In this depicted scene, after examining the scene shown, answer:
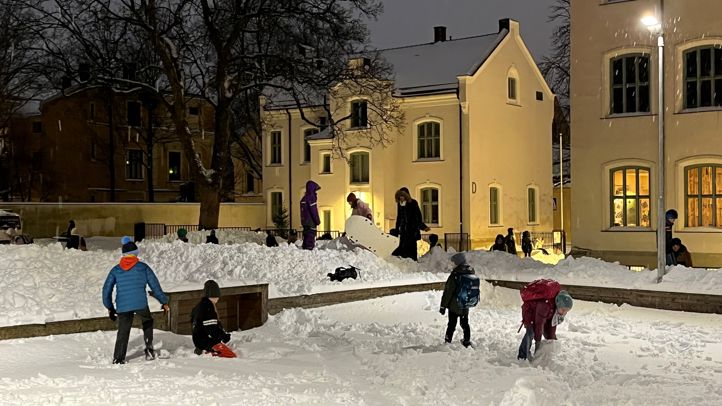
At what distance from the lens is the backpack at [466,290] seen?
13.8 metres

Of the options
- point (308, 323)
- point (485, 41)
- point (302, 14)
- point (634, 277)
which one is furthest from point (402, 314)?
point (485, 41)

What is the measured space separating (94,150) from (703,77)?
44.6m

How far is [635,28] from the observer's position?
2781 cm

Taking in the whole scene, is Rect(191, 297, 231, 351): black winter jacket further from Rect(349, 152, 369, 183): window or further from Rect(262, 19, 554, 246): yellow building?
Rect(349, 152, 369, 183): window

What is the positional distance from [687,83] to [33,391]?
75.5 ft

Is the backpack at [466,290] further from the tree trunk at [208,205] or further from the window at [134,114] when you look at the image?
the window at [134,114]

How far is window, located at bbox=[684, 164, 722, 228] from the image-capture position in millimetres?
26391

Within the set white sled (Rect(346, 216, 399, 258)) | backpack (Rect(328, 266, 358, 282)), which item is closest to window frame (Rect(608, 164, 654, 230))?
white sled (Rect(346, 216, 399, 258))

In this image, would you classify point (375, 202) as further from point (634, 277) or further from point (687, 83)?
point (634, 277)

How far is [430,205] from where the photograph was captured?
42.3 meters

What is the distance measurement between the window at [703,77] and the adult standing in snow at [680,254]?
279 inches

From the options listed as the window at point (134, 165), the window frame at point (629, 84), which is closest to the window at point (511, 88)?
the window frame at point (629, 84)

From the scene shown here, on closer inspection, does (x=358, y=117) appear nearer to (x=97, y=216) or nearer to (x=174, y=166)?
(x=97, y=216)

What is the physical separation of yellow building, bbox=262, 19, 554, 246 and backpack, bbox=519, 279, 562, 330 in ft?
92.3
